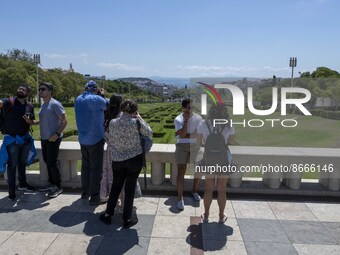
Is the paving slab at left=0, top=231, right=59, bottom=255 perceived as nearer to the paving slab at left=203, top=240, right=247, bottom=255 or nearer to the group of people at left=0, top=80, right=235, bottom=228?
the group of people at left=0, top=80, right=235, bottom=228

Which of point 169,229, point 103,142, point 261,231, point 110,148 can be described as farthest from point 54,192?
point 261,231

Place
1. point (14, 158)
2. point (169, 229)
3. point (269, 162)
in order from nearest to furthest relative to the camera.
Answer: point (169, 229), point (14, 158), point (269, 162)

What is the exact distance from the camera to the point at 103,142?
5047 millimetres

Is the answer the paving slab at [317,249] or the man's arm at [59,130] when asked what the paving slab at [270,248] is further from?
the man's arm at [59,130]

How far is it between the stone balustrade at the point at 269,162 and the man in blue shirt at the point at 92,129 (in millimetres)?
774

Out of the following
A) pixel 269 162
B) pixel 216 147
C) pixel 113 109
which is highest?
pixel 113 109

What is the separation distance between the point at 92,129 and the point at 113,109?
2.12 feet

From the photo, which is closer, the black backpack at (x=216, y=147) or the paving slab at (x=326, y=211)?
the black backpack at (x=216, y=147)

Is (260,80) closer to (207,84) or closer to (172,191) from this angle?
(207,84)

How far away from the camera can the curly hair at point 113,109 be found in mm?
4387

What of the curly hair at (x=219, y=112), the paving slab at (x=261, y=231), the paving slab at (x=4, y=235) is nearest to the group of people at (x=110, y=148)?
the curly hair at (x=219, y=112)

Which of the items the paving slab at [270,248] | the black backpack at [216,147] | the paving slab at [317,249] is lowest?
the paving slab at [270,248]

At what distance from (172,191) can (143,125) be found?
79.9 inches

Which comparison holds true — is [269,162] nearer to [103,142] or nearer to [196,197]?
[196,197]
